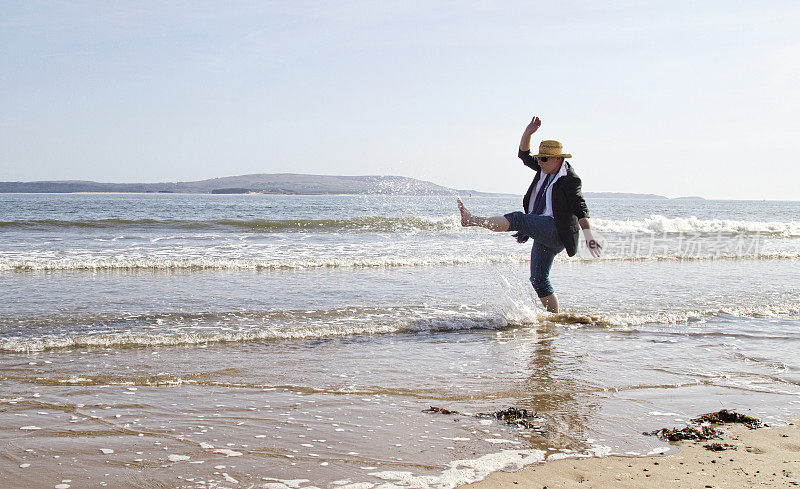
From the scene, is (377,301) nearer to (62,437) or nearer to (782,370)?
(782,370)

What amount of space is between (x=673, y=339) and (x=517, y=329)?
1.62m

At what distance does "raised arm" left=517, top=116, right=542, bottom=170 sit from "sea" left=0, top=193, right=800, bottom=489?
1.83 meters

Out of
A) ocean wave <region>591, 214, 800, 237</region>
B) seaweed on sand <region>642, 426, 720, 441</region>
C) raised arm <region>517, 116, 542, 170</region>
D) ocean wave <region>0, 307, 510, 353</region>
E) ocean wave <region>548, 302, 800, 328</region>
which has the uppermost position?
raised arm <region>517, 116, 542, 170</region>

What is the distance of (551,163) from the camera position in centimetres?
642

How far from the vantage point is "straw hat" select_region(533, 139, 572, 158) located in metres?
6.32

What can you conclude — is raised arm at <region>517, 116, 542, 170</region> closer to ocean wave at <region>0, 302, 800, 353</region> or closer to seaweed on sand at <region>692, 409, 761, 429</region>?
ocean wave at <region>0, 302, 800, 353</region>

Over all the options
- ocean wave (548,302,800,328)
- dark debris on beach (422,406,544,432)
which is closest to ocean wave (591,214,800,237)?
ocean wave (548,302,800,328)

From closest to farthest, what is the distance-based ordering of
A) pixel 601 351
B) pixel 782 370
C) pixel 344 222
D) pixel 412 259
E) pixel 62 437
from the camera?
1. pixel 62 437
2. pixel 782 370
3. pixel 601 351
4. pixel 412 259
5. pixel 344 222

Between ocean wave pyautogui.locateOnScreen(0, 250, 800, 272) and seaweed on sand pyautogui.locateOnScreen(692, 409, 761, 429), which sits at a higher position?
ocean wave pyautogui.locateOnScreen(0, 250, 800, 272)

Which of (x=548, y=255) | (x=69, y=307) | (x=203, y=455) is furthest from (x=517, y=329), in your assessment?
(x=69, y=307)

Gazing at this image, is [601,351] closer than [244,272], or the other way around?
[601,351]

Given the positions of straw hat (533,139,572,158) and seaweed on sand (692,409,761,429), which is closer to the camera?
seaweed on sand (692,409,761,429)

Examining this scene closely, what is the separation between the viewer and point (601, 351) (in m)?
6.08

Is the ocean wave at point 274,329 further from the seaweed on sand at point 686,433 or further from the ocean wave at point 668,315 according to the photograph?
the seaweed on sand at point 686,433
